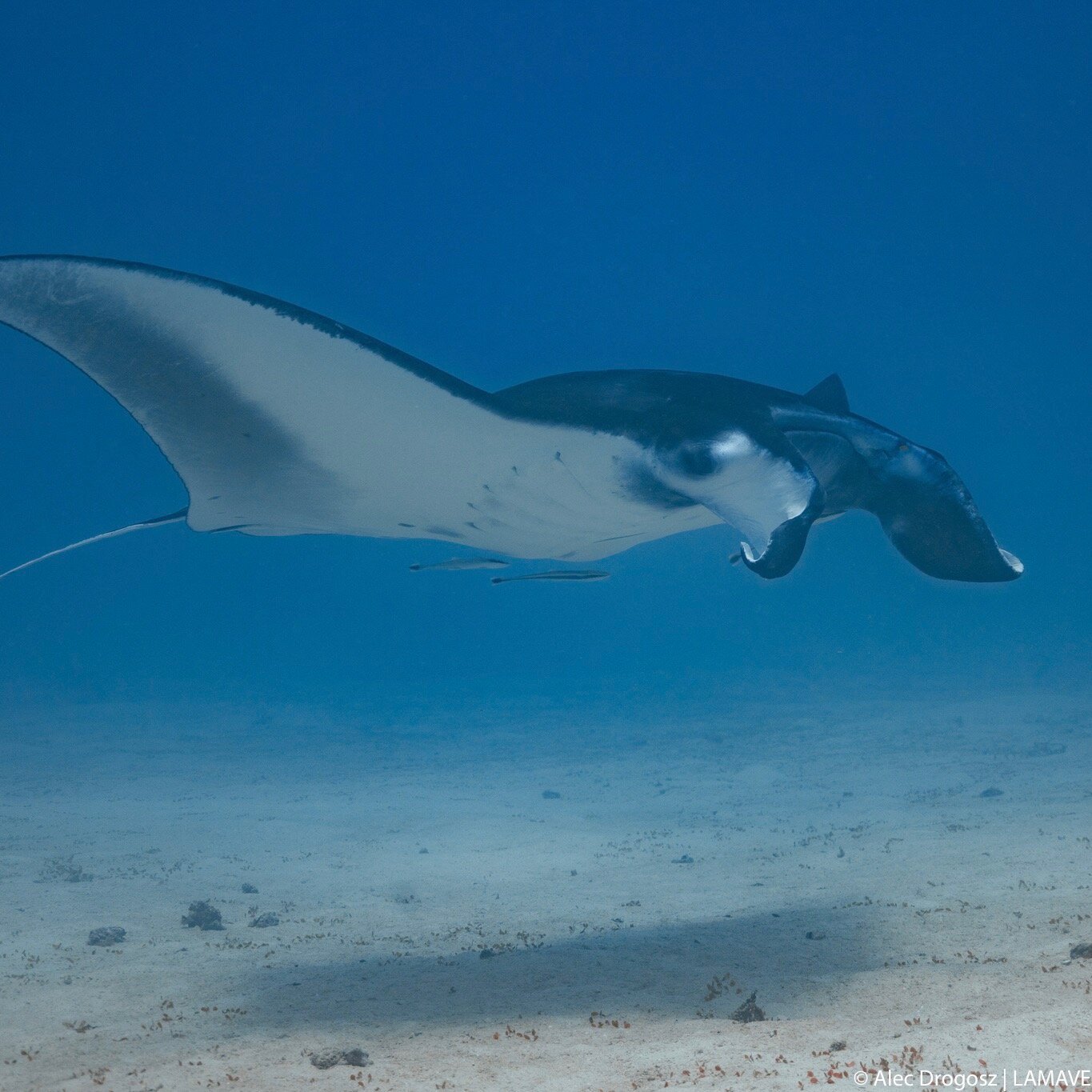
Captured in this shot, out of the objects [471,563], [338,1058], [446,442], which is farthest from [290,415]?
[338,1058]

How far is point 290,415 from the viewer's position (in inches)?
132

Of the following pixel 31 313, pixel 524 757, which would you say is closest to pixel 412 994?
pixel 31 313

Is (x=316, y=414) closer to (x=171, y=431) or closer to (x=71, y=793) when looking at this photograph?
(x=171, y=431)

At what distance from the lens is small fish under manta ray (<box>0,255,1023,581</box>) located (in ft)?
9.45

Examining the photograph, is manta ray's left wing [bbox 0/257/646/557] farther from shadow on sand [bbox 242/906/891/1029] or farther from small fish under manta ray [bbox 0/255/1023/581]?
shadow on sand [bbox 242/906/891/1029]

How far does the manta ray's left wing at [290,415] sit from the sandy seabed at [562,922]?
7.59 ft

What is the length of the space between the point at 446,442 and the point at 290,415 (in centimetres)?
65

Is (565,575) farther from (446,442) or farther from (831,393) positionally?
(831,393)

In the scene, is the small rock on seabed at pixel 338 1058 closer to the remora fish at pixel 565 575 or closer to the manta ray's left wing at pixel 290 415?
the remora fish at pixel 565 575

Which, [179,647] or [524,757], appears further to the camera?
[179,647]

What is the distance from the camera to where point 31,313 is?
2797mm

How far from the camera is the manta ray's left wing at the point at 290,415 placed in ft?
9.28

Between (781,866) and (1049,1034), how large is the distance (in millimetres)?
4362

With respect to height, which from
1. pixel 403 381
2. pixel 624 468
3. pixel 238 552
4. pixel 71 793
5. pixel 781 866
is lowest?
pixel 781 866
